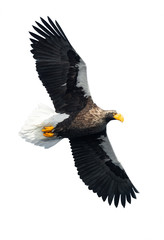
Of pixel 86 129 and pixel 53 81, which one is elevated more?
pixel 53 81

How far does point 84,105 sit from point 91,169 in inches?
55.1

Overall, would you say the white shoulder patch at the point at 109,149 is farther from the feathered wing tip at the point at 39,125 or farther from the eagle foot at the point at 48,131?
the eagle foot at the point at 48,131

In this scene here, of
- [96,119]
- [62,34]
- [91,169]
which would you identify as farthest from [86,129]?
[62,34]

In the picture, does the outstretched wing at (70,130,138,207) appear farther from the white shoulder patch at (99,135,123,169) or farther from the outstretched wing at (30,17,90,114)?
the outstretched wing at (30,17,90,114)

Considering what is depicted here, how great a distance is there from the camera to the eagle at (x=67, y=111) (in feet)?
39.9

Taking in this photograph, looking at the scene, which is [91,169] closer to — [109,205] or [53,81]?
[109,205]

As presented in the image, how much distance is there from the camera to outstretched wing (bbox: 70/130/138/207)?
1276 centimetres

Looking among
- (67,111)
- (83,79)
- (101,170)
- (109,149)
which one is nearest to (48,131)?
(67,111)

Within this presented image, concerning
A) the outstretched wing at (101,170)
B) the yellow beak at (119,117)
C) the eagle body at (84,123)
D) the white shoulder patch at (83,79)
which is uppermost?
the white shoulder patch at (83,79)

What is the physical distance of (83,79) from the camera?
12.2 metres

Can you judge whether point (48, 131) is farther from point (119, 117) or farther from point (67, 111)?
point (119, 117)

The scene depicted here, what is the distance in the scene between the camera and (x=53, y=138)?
12.4 metres

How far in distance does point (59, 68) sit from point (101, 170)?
2.21 m

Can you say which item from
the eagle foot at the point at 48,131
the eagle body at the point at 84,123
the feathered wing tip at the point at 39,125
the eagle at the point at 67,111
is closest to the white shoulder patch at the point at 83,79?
the eagle at the point at 67,111
